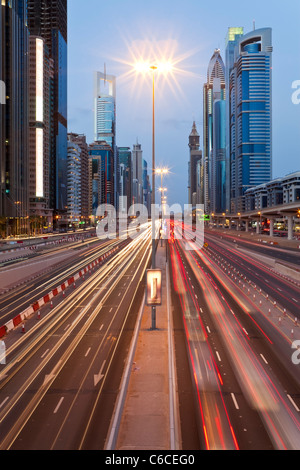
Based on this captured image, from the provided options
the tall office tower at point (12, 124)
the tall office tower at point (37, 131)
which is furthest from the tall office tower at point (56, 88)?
the tall office tower at point (12, 124)

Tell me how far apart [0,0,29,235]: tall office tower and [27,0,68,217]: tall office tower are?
53.2 meters

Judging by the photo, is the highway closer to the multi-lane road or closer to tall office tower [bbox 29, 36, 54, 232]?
the multi-lane road

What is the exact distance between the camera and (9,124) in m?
121

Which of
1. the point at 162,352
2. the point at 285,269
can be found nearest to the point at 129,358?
the point at 162,352

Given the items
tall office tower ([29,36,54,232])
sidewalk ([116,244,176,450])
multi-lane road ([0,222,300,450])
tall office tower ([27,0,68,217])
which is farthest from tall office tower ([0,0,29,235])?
sidewalk ([116,244,176,450])

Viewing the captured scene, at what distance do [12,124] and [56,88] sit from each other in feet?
256

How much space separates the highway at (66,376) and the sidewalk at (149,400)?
803 mm

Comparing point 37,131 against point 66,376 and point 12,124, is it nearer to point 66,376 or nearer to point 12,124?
point 12,124

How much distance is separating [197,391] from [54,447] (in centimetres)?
645

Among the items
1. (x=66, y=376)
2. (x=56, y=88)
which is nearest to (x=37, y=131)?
(x=56, y=88)

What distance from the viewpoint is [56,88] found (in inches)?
7470

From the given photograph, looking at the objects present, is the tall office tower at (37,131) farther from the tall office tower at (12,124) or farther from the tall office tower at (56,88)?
the tall office tower at (56,88)

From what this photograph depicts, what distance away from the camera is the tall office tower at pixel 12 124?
11774 centimetres

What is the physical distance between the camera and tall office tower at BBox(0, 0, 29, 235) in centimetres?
11774
